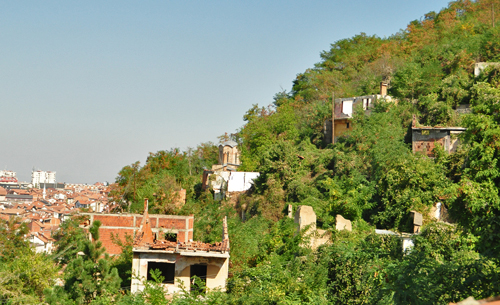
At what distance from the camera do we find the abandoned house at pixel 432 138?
20344mm

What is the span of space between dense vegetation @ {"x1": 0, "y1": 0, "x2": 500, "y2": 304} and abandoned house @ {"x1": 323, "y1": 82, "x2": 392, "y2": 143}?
671 millimetres

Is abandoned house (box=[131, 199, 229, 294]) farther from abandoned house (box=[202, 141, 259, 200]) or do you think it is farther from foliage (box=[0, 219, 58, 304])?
abandoned house (box=[202, 141, 259, 200])

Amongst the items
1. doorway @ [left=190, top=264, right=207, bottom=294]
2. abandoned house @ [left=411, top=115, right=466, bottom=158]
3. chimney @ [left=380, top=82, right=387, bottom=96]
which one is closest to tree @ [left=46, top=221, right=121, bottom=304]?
doorway @ [left=190, top=264, right=207, bottom=294]

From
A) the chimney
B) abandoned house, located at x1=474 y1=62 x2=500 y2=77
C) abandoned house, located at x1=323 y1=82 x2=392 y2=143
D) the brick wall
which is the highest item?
abandoned house, located at x1=474 y1=62 x2=500 y2=77

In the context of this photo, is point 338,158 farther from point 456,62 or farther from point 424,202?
point 456,62

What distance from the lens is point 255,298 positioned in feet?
43.0

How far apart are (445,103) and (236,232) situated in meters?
11.0

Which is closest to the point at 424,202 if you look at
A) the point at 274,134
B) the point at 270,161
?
the point at 270,161

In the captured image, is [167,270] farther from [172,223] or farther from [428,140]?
[428,140]

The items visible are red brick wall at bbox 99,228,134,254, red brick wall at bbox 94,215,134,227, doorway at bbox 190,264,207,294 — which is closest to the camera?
doorway at bbox 190,264,207,294

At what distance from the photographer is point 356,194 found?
1964cm

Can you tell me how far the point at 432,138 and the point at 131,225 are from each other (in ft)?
42.1

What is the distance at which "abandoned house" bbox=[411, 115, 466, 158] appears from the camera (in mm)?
20344

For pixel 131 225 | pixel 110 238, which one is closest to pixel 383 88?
pixel 131 225
